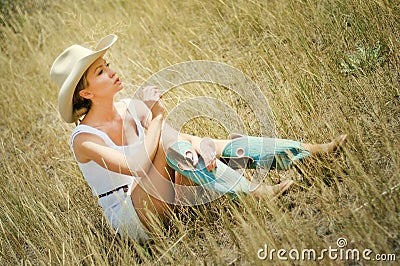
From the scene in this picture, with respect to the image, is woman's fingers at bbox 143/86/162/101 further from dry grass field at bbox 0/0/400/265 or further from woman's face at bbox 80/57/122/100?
dry grass field at bbox 0/0/400/265

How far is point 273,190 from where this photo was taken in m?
2.14

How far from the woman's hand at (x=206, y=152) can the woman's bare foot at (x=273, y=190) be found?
241mm

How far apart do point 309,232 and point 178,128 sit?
129 centimetres

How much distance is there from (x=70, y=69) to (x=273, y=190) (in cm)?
118

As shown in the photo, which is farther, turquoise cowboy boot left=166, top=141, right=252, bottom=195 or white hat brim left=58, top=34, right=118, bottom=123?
white hat brim left=58, top=34, right=118, bottom=123

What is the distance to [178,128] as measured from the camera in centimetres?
290

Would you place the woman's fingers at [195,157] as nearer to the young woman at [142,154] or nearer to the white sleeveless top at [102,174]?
the young woman at [142,154]

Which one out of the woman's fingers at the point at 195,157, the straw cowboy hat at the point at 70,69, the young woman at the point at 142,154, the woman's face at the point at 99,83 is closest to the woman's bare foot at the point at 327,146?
the young woman at the point at 142,154

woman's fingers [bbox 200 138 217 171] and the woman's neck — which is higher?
the woman's neck

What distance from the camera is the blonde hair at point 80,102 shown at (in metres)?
2.31

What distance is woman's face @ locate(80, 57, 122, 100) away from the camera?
2320mm

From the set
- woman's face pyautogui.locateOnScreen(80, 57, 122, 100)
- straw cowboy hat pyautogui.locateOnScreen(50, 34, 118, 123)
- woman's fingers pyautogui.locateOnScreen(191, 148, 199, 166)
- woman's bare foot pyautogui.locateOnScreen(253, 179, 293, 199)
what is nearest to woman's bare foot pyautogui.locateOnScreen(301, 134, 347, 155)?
woman's bare foot pyautogui.locateOnScreen(253, 179, 293, 199)

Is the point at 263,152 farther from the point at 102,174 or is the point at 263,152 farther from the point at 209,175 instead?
the point at 102,174

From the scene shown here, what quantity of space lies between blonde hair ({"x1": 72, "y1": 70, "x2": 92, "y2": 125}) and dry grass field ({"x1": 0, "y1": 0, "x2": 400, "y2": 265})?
522 millimetres
